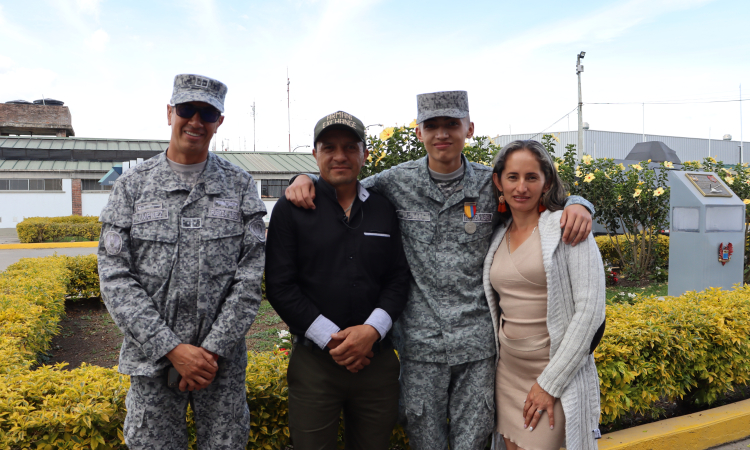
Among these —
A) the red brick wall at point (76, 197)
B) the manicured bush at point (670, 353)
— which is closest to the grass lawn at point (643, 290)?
the manicured bush at point (670, 353)

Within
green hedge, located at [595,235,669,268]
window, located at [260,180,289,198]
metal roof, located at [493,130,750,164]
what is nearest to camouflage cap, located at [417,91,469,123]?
green hedge, located at [595,235,669,268]

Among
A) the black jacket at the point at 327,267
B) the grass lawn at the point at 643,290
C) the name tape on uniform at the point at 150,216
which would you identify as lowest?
the grass lawn at the point at 643,290

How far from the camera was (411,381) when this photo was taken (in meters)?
2.28

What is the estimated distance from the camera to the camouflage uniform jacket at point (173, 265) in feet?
6.20

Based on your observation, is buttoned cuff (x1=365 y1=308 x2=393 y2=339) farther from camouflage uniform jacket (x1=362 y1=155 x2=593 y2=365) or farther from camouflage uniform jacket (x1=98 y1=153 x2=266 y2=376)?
camouflage uniform jacket (x1=98 y1=153 x2=266 y2=376)

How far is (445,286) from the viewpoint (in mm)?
2316

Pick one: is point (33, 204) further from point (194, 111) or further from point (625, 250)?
point (194, 111)

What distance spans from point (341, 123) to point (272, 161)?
2439cm

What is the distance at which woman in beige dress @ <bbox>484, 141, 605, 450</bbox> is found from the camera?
6.81 feet

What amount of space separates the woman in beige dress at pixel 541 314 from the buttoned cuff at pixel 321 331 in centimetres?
77

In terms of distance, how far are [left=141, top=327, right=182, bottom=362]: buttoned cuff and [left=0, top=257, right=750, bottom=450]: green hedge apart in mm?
641

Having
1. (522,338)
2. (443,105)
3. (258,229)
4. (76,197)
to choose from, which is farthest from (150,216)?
(76,197)

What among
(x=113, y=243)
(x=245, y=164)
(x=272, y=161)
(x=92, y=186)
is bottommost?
(x=113, y=243)

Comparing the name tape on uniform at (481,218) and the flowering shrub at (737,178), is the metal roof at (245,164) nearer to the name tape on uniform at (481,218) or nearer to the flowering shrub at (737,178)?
the flowering shrub at (737,178)
